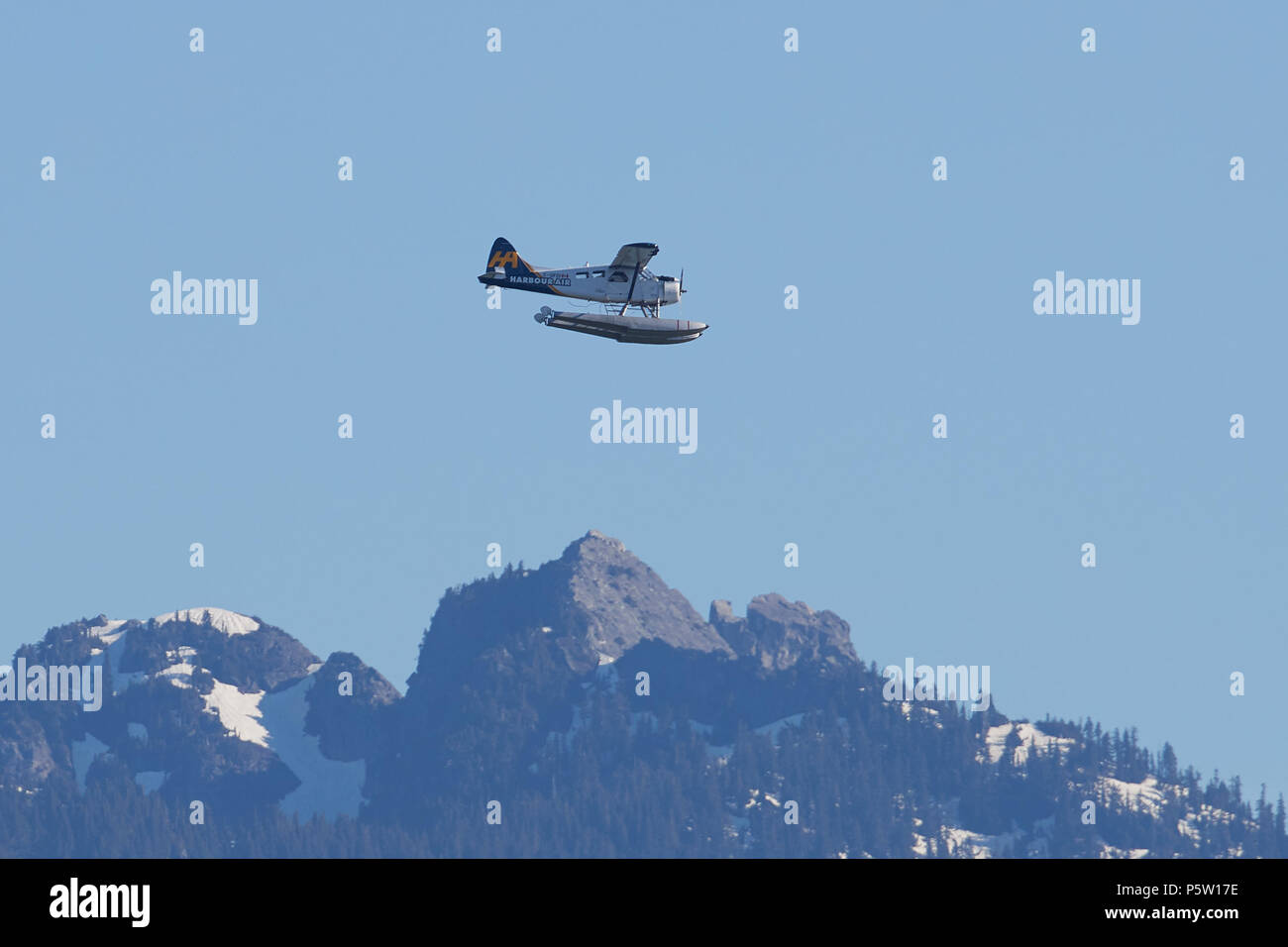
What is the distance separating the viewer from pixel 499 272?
5546 inches

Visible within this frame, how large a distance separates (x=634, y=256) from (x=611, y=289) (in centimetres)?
254

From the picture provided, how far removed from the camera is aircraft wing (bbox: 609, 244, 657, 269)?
133625 mm

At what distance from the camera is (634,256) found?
13475 cm

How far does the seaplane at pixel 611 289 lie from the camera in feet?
420

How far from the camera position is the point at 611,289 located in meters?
136

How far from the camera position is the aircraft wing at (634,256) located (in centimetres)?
13362
